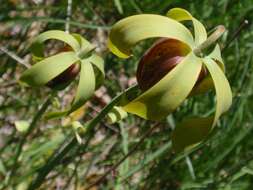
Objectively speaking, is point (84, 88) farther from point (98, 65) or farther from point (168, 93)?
point (168, 93)

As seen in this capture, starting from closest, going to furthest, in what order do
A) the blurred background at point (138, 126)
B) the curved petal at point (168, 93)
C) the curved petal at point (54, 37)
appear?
the curved petal at point (168, 93) < the curved petal at point (54, 37) < the blurred background at point (138, 126)

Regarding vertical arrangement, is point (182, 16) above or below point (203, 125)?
above

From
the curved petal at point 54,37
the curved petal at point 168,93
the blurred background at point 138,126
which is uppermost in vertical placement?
the curved petal at point 54,37

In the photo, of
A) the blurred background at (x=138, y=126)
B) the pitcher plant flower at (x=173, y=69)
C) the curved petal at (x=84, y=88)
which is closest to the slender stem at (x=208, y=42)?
the pitcher plant flower at (x=173, y=69)

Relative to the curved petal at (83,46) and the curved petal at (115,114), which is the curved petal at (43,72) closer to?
the curved petal at (83,46)

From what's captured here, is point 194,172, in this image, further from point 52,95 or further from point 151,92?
point 151,92

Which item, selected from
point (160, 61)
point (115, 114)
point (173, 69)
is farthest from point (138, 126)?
point (173, 69)

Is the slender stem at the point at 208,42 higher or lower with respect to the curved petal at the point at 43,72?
lower
